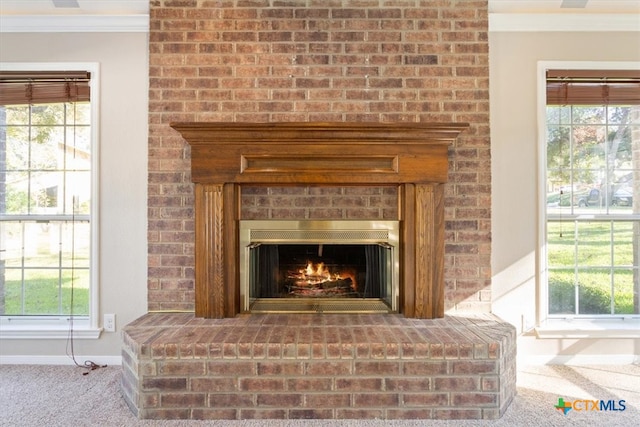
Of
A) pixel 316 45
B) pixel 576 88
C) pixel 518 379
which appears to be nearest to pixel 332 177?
pixel 316 45

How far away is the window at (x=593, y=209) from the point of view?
2.62m

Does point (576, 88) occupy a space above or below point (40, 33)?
below

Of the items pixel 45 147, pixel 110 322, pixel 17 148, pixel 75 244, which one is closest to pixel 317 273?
pixel 110 322

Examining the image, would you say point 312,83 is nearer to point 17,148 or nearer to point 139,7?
point 139,7

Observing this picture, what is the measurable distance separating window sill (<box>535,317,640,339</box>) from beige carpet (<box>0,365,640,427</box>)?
20cm

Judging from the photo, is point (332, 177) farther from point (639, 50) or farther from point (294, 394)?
point (639, 50)

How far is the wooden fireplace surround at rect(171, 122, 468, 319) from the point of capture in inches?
84.7

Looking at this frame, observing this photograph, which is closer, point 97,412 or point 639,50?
point 97,412

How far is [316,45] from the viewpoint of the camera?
2.44 m

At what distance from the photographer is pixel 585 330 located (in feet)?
8.20

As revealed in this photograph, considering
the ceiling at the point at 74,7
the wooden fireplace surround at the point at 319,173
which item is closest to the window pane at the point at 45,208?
the ceiling at the point at 74,7

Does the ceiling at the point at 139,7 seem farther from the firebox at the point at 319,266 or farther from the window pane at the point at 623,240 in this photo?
the firebox at the point at 319,266

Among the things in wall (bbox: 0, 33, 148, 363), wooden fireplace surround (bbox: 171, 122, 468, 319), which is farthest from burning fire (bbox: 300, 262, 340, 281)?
wall (bbox: 0, 33, 148, 363)

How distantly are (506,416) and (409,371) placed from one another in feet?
1.88
